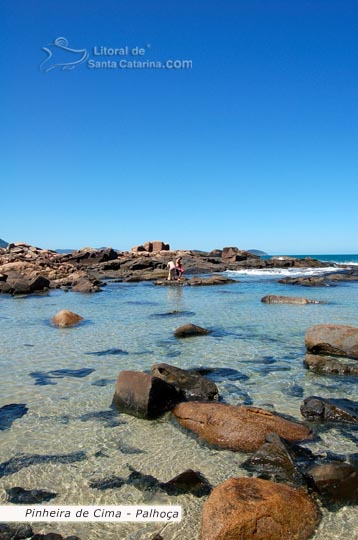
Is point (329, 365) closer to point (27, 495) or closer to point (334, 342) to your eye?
point (334, 342)

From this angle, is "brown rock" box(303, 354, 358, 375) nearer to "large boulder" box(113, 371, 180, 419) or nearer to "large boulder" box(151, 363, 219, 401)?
"large boulder" box(151, 363, 219, 401)

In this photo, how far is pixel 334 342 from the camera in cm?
1053

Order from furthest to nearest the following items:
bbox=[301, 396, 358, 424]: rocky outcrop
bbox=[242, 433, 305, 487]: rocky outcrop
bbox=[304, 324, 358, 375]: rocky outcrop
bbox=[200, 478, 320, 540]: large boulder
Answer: bbox=[304, 324, 358, 375]: rocky outcrop, bbox=[301, 396, 358, 424]: rocky outcrop, bbox=[242, 433, 305, 487]: rocky outcrop, bbox=[200, 478, 320, 540]: large boulder

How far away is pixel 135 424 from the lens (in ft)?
21.4

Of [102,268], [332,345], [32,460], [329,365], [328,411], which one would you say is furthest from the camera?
[102,268]

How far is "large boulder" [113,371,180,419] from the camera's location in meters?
6.74

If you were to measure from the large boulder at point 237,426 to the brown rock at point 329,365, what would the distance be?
11.0 ft

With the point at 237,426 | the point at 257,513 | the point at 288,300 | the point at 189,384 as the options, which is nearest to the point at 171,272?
the point at 288,300

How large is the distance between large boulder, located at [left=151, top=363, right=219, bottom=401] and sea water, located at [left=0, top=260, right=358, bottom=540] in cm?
38

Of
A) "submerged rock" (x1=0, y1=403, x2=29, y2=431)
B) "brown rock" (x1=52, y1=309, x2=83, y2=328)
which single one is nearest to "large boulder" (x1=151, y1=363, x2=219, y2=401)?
"submerged rock" (x1=0, y1=403, x2=29, y2=431)

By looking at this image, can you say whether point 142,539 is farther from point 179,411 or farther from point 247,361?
point 247,361

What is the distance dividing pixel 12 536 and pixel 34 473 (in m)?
1.16
